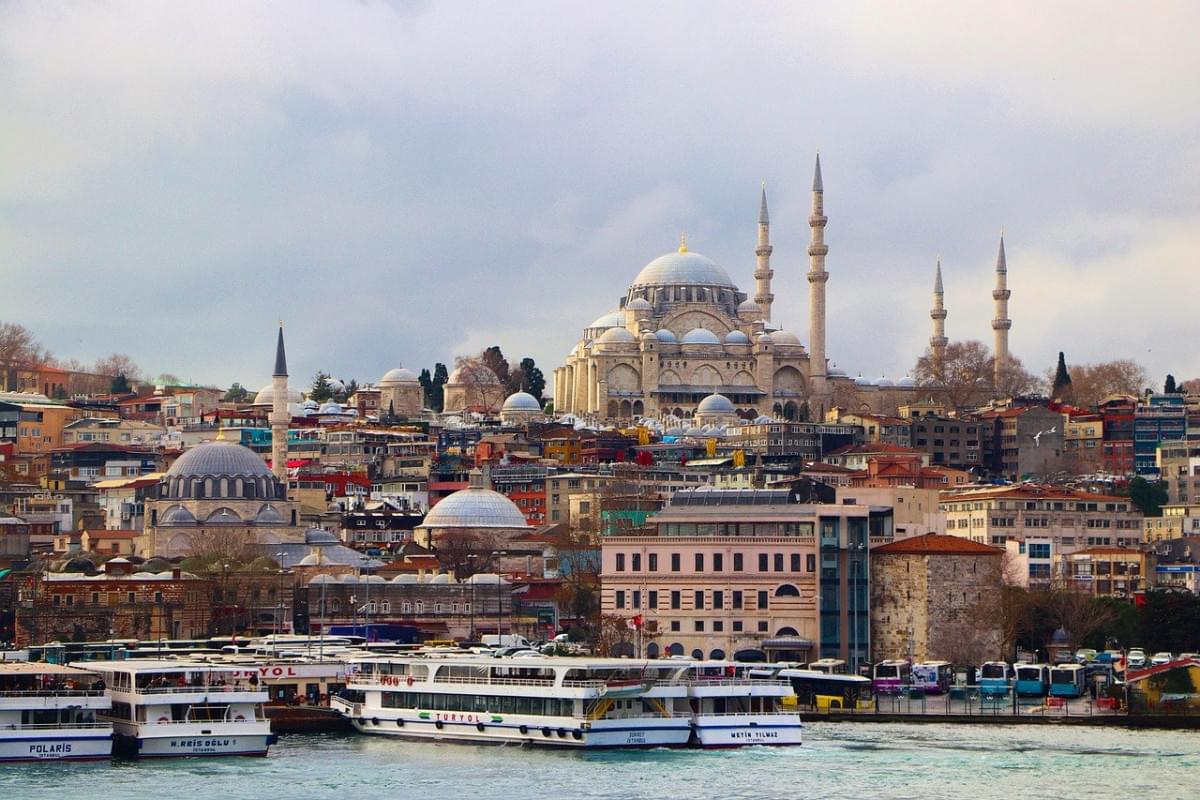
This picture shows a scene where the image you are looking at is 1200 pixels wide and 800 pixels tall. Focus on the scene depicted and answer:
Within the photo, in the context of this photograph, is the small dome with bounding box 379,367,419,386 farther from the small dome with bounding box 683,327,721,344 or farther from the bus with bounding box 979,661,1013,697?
the bus with bounding box 979,661,1013,697

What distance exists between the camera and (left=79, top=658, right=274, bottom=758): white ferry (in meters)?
39.8

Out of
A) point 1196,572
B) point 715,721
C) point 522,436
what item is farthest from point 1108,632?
point 522,436

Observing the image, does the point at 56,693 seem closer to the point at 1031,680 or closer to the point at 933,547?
the point at 1031,680

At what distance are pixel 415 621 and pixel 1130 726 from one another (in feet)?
61.8

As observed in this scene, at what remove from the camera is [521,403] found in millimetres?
107750

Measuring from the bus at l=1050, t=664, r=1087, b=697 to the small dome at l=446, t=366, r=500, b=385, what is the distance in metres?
68.1

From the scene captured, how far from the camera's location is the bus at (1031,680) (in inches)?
1946

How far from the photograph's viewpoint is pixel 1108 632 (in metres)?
58.0

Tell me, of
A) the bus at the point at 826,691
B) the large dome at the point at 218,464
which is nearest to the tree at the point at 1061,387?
the large dome at the point at 218,464

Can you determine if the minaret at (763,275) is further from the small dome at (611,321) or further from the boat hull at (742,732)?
the boat hull at (742,732)

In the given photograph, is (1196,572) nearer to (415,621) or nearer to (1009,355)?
(415,621)

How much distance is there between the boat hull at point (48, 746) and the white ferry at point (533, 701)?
5.19m

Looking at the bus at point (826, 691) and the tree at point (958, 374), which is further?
the tree at point (958, 374)

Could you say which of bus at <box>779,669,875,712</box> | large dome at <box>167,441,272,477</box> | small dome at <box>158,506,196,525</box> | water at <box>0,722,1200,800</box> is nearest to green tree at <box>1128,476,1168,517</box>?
large dome at <box>167,441,272,477</box>
